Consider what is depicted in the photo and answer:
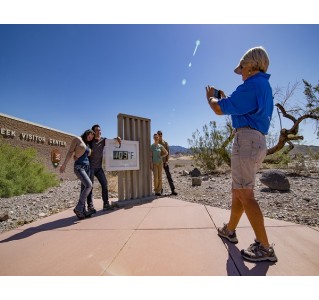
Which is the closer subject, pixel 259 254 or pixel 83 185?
pixel 259 254

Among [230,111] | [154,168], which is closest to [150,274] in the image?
[230,111]

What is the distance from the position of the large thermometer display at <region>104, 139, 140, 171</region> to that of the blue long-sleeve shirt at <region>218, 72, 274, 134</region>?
3.19 meters

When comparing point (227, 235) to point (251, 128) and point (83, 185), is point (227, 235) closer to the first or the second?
point (251, 128)

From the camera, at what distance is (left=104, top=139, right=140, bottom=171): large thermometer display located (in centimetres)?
477

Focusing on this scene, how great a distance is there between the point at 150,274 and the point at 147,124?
14.0ft

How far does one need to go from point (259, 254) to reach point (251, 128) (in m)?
1.11

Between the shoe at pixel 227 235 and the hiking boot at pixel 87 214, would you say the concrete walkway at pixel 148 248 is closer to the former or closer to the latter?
the shoe at pixel 227 235

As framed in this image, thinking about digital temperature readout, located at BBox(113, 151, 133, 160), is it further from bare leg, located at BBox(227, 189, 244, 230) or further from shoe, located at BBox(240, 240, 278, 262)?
shoe, located at BBox(240, 240, 278, 262)

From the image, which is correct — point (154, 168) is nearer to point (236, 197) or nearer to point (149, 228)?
point (149, 228)

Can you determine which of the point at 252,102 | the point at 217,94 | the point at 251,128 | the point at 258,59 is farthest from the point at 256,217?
the point at 258,59

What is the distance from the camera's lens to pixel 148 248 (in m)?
2.40

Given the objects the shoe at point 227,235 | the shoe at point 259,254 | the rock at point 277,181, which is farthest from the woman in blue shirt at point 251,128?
the rock at point 277,181

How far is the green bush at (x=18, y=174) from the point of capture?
7.32 m

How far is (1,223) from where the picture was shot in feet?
12.8
